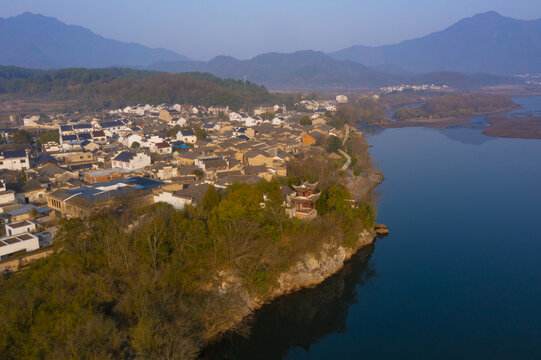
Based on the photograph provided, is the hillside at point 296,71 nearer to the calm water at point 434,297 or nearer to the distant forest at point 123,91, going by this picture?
the distant forest at point 123,91

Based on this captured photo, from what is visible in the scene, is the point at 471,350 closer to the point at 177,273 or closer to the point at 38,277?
the point at 177,273

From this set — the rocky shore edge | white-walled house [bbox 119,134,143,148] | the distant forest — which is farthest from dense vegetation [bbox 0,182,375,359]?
the distant forest

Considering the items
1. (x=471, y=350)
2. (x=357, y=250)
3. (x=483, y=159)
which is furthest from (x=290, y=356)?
(x=483, y=159)

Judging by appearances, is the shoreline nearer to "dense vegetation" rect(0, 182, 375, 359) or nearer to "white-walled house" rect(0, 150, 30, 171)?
"dense vegetation" rect(0, 182, 375, 359)

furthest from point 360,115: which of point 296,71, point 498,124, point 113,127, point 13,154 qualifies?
point 296,71

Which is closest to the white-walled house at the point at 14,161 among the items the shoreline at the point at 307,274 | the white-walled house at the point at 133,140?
the white-walled house at the point at 133,140

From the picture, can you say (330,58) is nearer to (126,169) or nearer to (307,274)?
(126,169)
